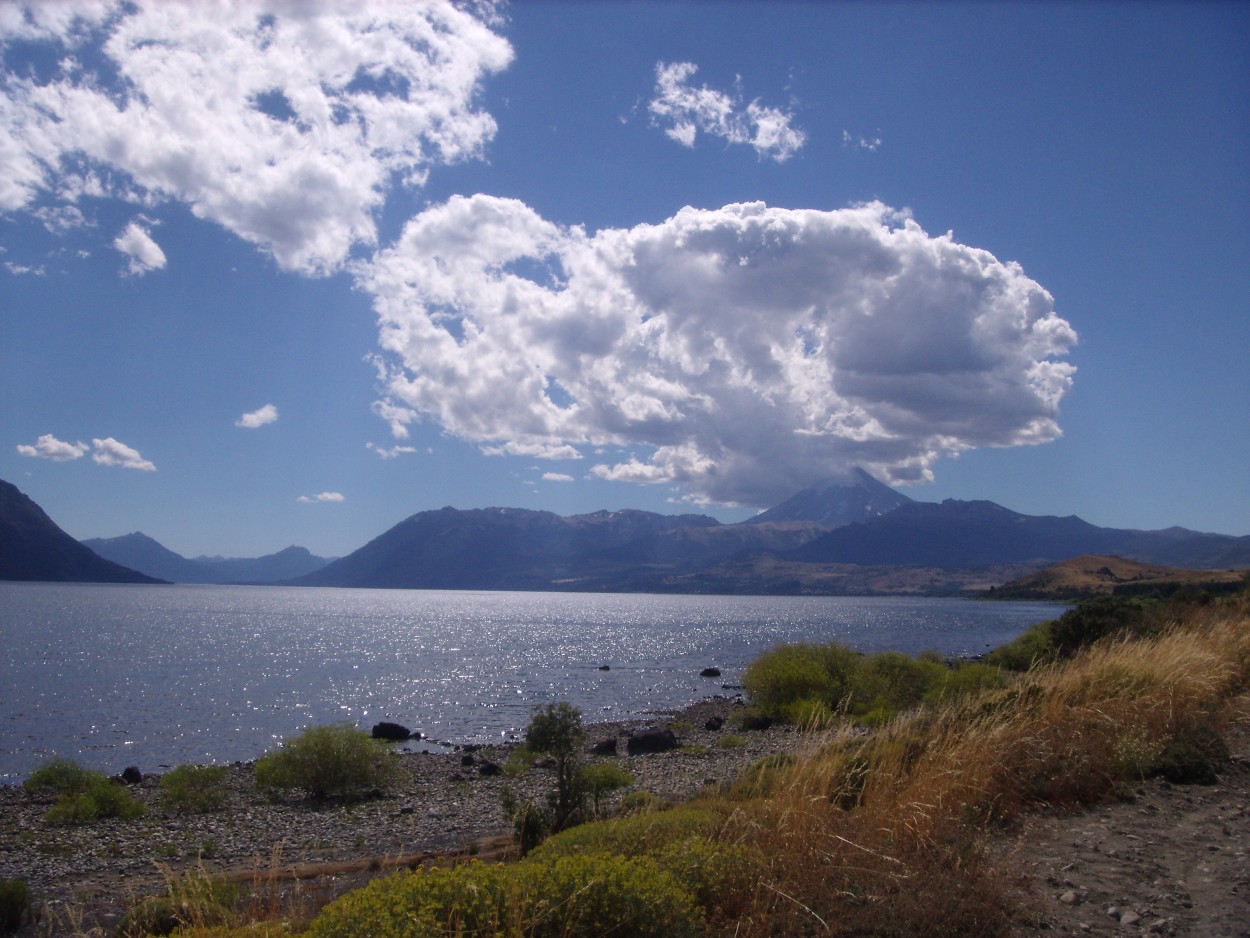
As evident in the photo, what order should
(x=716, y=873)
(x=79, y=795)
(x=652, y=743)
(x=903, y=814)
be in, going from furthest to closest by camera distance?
(x=652, y=743)
(x=79, y=795)
(x=903, y=814)
(x=716, y=873)

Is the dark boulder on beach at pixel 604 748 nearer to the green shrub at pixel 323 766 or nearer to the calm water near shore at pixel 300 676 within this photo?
the calm water near shore at pixel 300 676

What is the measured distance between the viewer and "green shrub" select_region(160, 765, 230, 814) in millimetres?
26141

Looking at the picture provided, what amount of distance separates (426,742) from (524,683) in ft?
84.6

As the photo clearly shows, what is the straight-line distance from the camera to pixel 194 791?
87.4ft

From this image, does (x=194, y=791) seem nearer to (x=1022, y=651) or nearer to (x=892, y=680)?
(x=892, y=680)

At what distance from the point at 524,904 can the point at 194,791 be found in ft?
88.6

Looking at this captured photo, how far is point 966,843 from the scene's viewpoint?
20.1 ft

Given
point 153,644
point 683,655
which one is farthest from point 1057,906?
point 153,644

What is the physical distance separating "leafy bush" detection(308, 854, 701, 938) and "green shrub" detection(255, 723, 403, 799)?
2511cm

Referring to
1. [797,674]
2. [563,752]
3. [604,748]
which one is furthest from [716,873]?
[797,674]

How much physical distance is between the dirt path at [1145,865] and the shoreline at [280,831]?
4854 millimetres

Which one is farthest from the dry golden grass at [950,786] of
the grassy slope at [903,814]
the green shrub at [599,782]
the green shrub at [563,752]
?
the green shrub at [599,782]

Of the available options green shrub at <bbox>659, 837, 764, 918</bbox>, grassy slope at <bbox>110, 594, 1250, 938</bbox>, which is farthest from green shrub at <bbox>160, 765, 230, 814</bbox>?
green shrub at <bbox>659, 837, 764, 918</bbox>

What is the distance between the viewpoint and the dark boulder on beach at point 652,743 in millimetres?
36441
